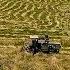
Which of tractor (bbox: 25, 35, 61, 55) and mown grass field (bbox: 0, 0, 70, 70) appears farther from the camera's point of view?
tractor (bbox: 25, 35, 61, 55)

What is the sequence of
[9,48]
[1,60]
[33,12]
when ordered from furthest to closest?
[33,12], [9,48], [1,60]

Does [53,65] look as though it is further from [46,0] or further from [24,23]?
[46,0]

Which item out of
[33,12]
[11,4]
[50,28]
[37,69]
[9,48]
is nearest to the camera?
[37,69]

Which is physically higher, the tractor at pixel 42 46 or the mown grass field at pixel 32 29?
the tractor at pixel 42 46

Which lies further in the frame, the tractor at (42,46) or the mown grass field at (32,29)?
the tractor at (42,46)

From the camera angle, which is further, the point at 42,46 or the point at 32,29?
the point at 32,29

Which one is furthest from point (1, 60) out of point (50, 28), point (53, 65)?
point (50, 28)

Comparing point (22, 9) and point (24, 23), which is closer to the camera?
point (24, 23)

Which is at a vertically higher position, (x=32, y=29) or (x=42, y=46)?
(x=42, y=46)
